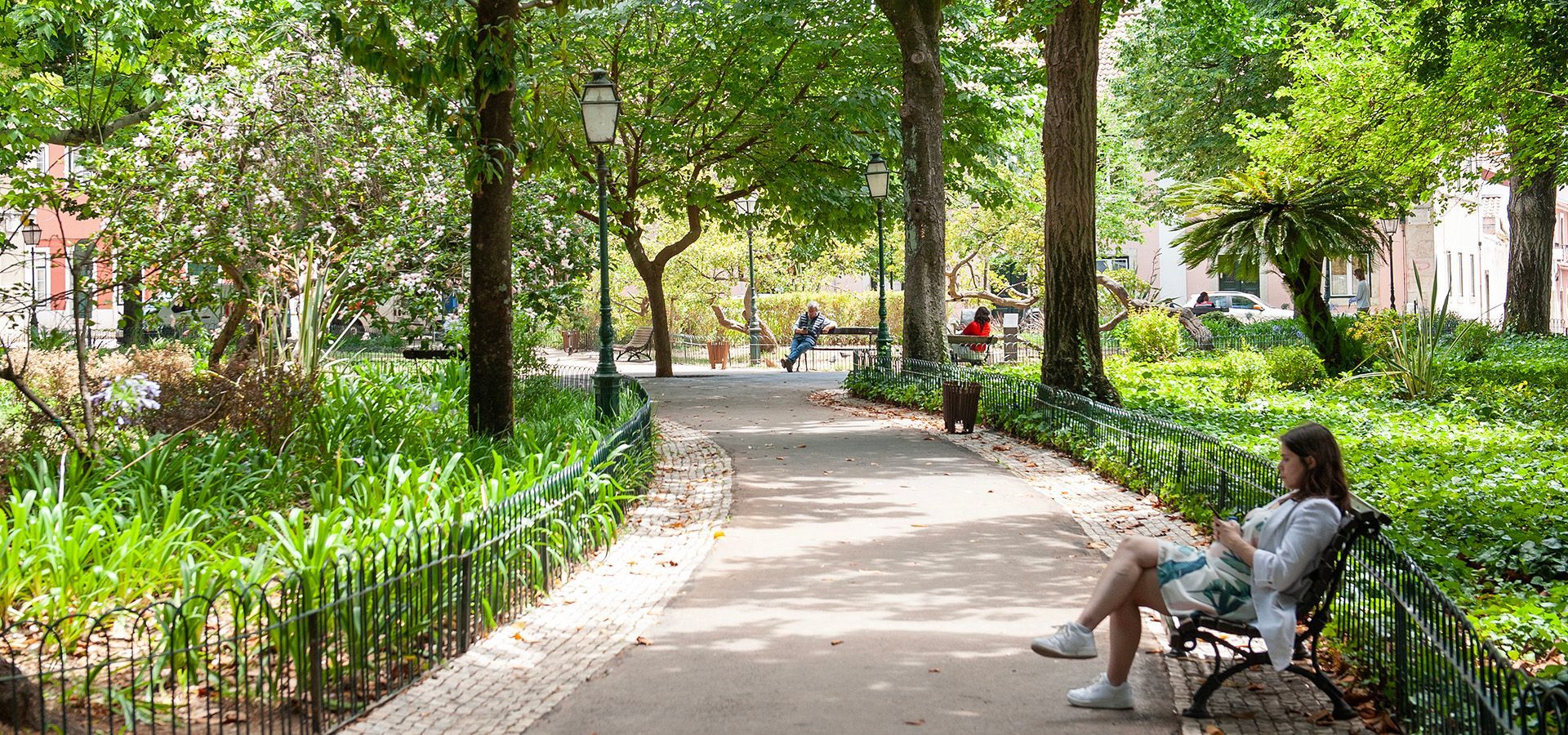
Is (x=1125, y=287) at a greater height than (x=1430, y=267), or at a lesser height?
lesser

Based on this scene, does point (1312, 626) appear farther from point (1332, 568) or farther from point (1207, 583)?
point (1207, 583)

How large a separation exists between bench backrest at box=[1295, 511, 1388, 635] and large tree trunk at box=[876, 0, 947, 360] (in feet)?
47.2

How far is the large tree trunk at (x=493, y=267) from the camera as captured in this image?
10.0 metres

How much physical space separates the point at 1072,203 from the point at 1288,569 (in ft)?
35.4

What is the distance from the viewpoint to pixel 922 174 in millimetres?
19547

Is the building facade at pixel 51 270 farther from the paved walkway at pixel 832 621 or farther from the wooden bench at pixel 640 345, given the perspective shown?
the wooden bench at pixel 640 345

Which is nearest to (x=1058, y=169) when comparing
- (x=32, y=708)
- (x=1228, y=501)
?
(x=1228, y=501)

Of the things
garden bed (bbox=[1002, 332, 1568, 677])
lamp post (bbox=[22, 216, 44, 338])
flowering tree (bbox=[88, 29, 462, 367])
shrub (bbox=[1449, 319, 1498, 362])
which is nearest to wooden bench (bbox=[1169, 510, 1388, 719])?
garden bed (bbox=[1002, 332, 1568, 677])

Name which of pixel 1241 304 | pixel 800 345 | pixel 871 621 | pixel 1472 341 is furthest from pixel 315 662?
pixel 1241 304

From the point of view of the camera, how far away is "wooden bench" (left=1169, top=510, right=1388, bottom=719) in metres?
4.96

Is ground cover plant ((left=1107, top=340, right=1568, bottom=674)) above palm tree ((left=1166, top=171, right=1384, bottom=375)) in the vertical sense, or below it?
below

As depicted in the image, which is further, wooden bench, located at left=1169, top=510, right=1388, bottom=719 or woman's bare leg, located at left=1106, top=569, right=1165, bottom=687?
woman's bare leg, located at left=1106, top=569, right=1165, bottom=687

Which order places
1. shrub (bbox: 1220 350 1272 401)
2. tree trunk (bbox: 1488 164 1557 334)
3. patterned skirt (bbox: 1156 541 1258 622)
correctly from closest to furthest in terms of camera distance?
patterned skirt (bbox: 1156 541 1258 622) → shrub (bbox: 1220 350 1272 401) → tree trunk (bbox: 1488 164 1557 334)

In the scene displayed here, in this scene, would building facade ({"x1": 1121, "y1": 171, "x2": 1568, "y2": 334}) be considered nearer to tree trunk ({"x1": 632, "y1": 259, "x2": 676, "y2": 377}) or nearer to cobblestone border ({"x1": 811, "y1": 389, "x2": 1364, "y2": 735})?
tree trunk ({"x1": 632, "y1": 259, "x2": 676, "y2": 377})
